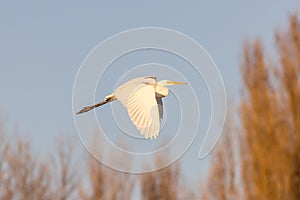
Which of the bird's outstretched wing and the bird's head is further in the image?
the bird's head

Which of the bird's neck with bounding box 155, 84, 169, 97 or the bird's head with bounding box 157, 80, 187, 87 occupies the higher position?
the bird's head with bounding box 157, 80, 187, 87

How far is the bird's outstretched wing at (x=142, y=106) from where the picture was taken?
1791 millimetres

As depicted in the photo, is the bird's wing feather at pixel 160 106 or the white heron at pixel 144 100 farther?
the bird's wing feather at pixel 160 106

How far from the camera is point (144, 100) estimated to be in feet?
6.26

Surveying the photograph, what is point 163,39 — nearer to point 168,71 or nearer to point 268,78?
point 168,71

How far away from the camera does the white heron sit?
5.92 feet

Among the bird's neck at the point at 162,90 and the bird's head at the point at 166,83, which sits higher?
the bird's head at the point at 166,83

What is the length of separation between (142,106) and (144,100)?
0.14ft

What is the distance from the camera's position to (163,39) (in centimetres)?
184

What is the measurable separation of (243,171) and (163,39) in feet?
24.2

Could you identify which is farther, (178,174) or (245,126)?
(178,174)

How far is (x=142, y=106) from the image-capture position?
1.87 metres

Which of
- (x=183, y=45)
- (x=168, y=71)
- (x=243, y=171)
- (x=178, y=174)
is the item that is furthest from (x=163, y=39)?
(x=178, y=174)

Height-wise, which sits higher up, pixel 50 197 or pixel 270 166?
pixel 50 197
